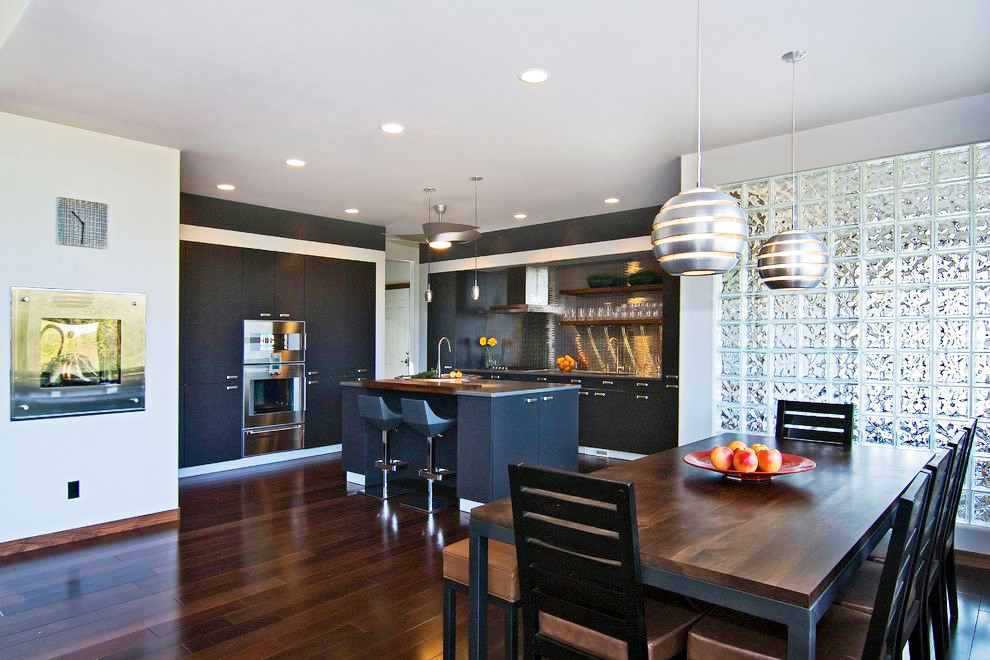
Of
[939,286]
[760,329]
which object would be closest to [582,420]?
[760,329]

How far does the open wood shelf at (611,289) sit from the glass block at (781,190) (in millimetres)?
2422

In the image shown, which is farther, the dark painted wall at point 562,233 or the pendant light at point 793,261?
Answer: the dark painted wall at point 562,233

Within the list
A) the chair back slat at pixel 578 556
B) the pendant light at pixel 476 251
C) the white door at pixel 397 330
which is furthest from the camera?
the white door at pixel 397 330

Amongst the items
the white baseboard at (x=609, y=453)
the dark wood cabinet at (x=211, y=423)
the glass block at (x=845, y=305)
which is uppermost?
the glass block at (x=845, y=305)

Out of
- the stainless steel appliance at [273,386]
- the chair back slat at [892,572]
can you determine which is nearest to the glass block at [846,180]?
the chair back slat at [892,572]

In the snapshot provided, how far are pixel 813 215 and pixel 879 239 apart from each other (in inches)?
17.0

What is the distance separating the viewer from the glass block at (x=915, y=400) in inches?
147

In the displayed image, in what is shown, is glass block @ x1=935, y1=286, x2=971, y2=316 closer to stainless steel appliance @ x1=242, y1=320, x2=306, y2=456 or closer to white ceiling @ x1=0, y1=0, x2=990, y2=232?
white ceiling @ x1=0, y1=0, x2=990, y2=232

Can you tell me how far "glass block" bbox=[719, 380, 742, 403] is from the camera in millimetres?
4453

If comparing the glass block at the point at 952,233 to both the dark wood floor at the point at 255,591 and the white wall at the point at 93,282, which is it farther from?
the white wall at the point at 93,282

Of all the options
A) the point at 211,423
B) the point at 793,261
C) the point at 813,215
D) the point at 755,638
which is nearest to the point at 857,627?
the point at 755,638

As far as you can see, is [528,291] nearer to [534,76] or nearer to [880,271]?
[880,271]

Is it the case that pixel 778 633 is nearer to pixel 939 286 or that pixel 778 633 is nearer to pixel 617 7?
pixel 617 7

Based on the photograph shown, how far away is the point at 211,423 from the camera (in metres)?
6.00
